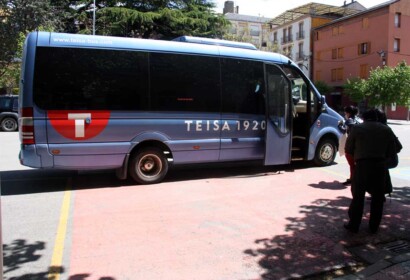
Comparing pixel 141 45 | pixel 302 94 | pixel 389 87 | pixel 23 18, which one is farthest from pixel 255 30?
pixel 141 45

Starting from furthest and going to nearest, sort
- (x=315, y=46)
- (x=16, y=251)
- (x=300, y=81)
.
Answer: (x=315, y=46) → (x=300, y=81) → (x=16, y=251)

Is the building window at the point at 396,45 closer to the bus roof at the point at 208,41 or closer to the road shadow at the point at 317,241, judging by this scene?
the bus roof at the point at 208,41

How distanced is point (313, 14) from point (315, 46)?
16.3 feet

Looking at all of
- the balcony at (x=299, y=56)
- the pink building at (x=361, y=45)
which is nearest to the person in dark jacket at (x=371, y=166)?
the pink building at (x=361, y=45)

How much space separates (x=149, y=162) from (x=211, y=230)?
3.10 meters

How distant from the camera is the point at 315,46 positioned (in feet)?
186

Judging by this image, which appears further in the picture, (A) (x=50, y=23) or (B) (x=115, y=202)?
(A) (x=50, y=23)

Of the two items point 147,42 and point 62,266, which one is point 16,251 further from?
point 147,42

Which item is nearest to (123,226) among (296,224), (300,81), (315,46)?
(296,224)

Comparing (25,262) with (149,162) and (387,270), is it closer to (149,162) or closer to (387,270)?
(387,270)

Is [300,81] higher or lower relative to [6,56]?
lower

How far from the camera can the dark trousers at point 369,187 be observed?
5.07m

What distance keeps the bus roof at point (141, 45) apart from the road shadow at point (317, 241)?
148 inches

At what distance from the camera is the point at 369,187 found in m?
5.12
